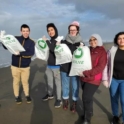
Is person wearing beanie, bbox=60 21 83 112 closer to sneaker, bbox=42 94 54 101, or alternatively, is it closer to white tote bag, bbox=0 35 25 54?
sneaker, bbox=42 94 54 101

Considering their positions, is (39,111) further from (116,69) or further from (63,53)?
(116,69)

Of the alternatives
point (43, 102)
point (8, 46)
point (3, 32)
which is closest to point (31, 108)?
point (43, 102)

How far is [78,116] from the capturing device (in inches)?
136

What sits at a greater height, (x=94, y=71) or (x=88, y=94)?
(x=94, y=71)

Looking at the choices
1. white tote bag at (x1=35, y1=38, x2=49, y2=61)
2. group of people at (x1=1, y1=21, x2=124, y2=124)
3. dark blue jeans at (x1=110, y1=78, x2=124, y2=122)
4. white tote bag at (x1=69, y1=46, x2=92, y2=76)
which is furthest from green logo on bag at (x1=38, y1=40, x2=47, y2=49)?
dark blue jeans at (x1=110, y1=78, x2=124, y2=122)

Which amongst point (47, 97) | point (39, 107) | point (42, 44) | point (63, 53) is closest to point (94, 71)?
point (63, 53)

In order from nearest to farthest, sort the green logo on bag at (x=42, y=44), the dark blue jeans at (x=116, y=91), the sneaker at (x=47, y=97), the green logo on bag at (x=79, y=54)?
the dark blue jeans at (x=116, y=91)
the green logo on bag at (x=79, y=54)
the green logo on bag at (x=42, y=44)
the sneaker at (x=47, y=97)

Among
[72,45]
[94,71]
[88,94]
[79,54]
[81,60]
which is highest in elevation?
[72,45]

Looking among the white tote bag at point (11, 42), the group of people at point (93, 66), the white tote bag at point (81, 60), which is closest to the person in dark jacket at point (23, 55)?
the group of people at point (93, 66)

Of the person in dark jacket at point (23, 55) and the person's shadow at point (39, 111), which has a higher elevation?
the person in dark jacket at point (23, 55)

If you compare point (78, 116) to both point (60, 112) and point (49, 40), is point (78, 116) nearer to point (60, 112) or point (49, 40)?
point (60, 112)

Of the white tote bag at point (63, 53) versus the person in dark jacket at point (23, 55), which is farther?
the person in dark jacket at point (23, 55)

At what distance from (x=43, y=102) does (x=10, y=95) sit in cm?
112

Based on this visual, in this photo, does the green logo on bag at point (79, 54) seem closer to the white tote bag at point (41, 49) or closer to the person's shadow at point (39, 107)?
the white tote bag at point (41, 49)
